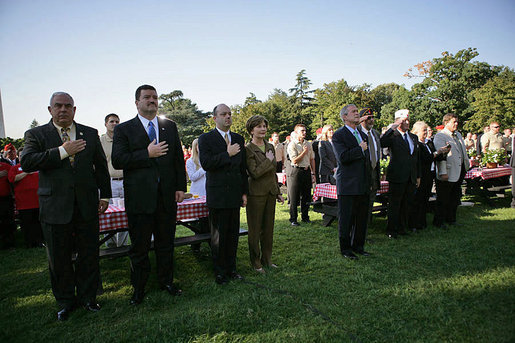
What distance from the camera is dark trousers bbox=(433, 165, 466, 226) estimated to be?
6414mm

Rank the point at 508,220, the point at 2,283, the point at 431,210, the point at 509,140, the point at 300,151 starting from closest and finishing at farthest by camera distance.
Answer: the point at 2,283 < the point at 508,220 < the point at 300,151 < the point at 431,210 < the point at 509,140

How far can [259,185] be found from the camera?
408 cm

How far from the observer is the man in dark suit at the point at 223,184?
3.73 metres

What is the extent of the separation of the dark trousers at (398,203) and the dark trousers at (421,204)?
10.2 inches

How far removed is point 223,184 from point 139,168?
100 cm

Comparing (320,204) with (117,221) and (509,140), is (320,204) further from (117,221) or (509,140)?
(509,140)

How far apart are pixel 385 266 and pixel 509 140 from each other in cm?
1051

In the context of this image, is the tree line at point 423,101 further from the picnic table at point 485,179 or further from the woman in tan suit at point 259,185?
the woman in tan suit at point 259,185

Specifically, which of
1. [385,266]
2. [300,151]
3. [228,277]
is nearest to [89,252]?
[228,277]

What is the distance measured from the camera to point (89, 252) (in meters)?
3.23

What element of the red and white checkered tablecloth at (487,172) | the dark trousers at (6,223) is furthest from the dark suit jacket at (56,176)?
the red and white checkered tablecloth at (487,172)

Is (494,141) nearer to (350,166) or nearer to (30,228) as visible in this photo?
(350,166)

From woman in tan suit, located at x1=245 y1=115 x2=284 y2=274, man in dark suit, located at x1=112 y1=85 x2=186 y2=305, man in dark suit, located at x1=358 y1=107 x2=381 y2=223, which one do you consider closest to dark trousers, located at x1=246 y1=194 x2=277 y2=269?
woman in tan suit, located at x1=245 y1=115 x2=284 y2=274

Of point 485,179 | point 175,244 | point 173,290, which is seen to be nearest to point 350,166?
point 175,244
